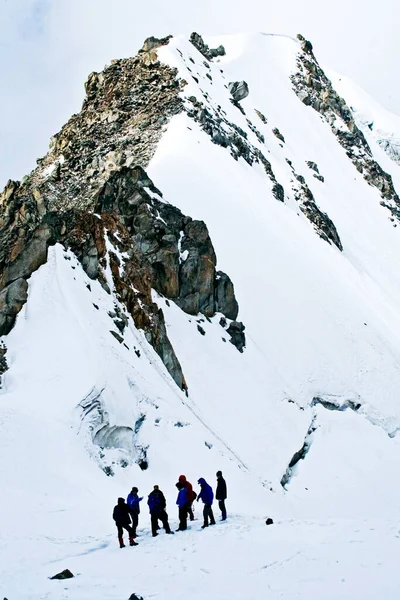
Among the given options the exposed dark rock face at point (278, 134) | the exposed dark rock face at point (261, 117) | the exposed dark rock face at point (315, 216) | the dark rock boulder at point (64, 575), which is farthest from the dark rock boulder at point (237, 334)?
the exposed dark rock face at point (261, 117)

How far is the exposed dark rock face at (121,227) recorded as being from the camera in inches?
1073

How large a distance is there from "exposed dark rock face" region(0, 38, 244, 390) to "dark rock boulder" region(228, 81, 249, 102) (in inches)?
1043

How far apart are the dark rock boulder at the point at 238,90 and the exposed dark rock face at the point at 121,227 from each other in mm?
26485

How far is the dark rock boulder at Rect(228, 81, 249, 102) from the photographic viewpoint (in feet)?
282

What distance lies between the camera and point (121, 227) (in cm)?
3328

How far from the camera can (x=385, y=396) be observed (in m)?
35.9

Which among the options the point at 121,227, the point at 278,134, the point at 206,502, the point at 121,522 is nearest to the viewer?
the point at 121,522

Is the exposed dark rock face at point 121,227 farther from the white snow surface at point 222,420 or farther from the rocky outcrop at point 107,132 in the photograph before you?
the white snow surface at point 222,420

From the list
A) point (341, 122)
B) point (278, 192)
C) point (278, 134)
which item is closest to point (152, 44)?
point (278, 134)

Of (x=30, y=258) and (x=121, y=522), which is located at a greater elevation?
(x=30, y=258)

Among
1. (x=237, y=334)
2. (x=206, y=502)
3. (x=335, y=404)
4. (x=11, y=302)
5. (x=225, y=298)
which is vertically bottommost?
(x=206, y=502)

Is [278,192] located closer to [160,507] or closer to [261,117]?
[261,117]

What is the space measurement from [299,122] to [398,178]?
2661 cm

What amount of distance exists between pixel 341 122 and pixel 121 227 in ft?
256
